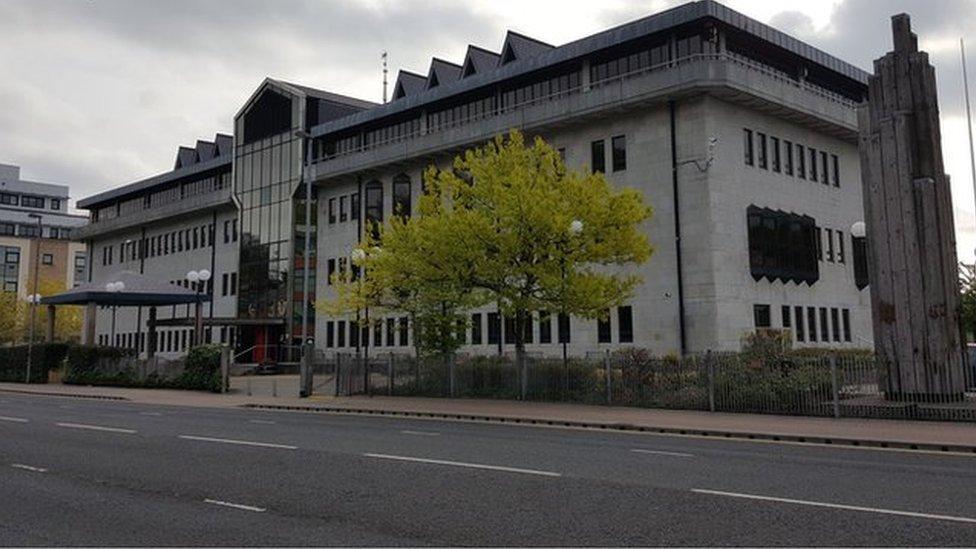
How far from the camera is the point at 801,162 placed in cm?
3859

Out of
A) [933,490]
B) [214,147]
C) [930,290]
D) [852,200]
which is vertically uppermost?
[214,147]

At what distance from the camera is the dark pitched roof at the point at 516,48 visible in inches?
1698

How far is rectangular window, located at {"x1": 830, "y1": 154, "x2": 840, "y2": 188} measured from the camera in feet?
133

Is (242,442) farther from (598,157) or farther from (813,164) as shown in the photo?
(813,164)

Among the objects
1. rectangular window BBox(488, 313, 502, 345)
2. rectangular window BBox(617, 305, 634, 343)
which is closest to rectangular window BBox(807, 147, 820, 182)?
rectangular window BBox(617, 305, 634, 343)

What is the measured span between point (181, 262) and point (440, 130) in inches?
1202

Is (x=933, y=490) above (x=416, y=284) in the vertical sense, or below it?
below

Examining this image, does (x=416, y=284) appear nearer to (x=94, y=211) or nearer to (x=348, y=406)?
(x=348, y=406)

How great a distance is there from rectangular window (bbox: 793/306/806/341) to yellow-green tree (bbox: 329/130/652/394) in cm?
1353

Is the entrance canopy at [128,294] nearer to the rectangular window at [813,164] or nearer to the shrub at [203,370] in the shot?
the shrub at [203,370]

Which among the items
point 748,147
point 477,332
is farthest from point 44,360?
point 748,147

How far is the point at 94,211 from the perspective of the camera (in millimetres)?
78000

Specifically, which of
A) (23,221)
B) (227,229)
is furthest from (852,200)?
(23,221)

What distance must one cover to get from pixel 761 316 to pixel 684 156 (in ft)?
25.0
